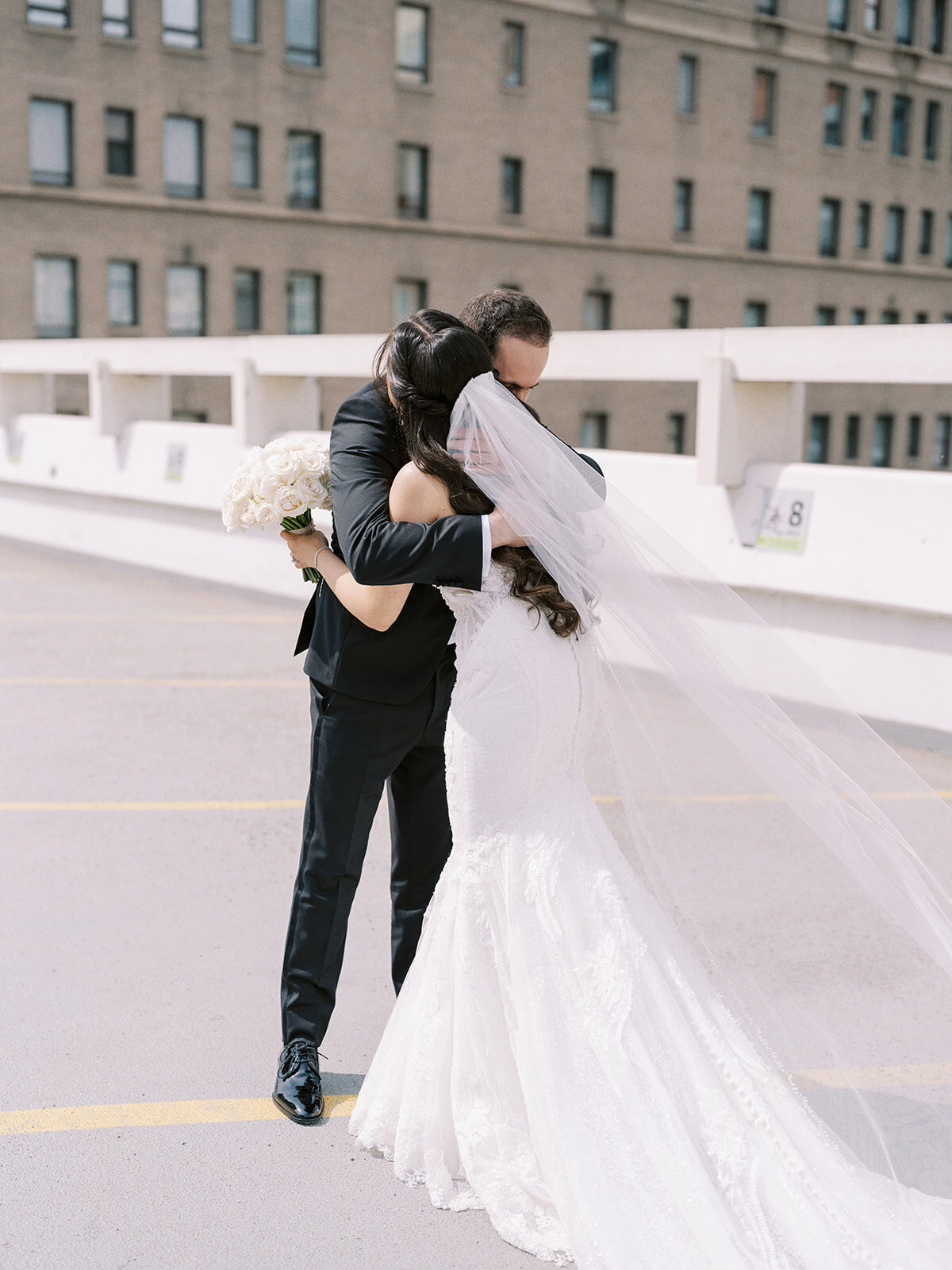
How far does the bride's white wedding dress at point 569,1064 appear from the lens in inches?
104

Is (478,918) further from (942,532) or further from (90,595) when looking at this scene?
(90,595)

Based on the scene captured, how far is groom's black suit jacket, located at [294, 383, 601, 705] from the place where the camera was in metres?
2.93

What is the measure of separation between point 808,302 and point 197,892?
163 feet

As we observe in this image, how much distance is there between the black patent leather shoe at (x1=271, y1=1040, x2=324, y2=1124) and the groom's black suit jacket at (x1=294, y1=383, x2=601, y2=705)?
2.89ft

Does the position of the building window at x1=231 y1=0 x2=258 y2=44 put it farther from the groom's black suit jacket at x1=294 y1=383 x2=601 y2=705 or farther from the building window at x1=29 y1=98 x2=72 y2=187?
the groom's black suit jacket at x1=294 y1=383 x2=601 y2=705

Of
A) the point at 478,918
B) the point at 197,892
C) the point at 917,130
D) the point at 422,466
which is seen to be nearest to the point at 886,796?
the point at 478,918

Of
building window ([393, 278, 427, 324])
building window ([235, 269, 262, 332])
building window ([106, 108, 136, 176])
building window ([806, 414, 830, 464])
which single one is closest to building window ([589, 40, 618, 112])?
building window ([393, 278, 427, 324])

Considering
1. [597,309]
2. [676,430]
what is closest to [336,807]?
[597,309]

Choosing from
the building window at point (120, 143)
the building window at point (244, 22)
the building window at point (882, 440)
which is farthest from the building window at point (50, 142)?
the building window at point (882, 440)

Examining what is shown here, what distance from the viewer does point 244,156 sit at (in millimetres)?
38594

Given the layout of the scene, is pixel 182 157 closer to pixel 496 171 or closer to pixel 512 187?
pixel 496 171

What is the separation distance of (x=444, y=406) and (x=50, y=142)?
36547mm

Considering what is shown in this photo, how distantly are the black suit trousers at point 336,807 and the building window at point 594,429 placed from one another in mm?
41081

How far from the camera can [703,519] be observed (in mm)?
7801
